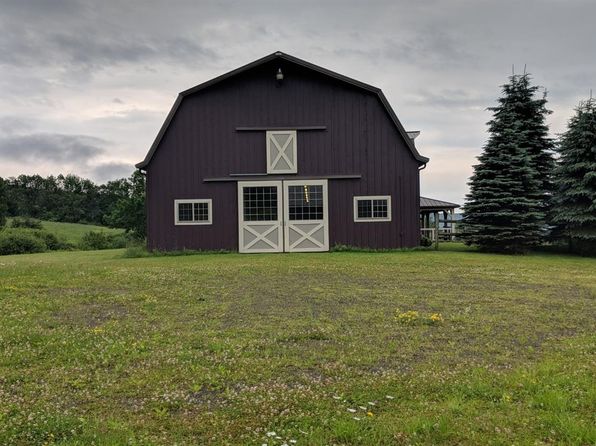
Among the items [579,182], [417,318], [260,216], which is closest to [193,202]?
[260,216]

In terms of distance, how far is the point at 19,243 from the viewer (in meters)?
29.1

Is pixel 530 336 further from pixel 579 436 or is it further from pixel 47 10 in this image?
pixel 47 10

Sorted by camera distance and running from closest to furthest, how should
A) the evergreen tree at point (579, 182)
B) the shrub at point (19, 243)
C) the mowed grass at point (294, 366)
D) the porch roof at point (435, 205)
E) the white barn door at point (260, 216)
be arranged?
the mowed grass at point (294, 366) → the evergreen tree at point (579, 182) → the white barn door at point (260, 216) → the porch roof at point (435, 205) → the shrub at point (19, 243)

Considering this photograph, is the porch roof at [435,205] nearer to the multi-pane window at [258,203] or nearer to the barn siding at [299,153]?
the barn siding at [299,153]

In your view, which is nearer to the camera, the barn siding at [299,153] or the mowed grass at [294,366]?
the mowed grass at [294,366]

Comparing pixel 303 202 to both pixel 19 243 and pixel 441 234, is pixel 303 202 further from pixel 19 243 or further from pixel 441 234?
pixel 19 243

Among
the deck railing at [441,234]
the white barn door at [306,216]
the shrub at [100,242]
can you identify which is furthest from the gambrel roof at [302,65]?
the shrub at [100,242]

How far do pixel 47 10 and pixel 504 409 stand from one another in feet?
52.7

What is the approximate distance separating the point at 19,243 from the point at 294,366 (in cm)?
2977

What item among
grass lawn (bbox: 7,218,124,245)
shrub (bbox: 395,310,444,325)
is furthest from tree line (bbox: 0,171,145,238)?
shrub (bbox: 395,310,444,325)

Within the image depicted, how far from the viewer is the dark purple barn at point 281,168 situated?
63.6 feet

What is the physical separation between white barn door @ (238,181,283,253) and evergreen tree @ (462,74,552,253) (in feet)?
26.0

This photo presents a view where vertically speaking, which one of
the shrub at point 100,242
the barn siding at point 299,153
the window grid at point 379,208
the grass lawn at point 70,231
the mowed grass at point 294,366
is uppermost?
the barn siding at point 299,153

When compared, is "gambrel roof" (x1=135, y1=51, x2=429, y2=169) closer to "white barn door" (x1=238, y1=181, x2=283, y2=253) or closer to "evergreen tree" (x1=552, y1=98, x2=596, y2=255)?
"white barn door" (x1=238, y1=181, x2=283, y2=253)
